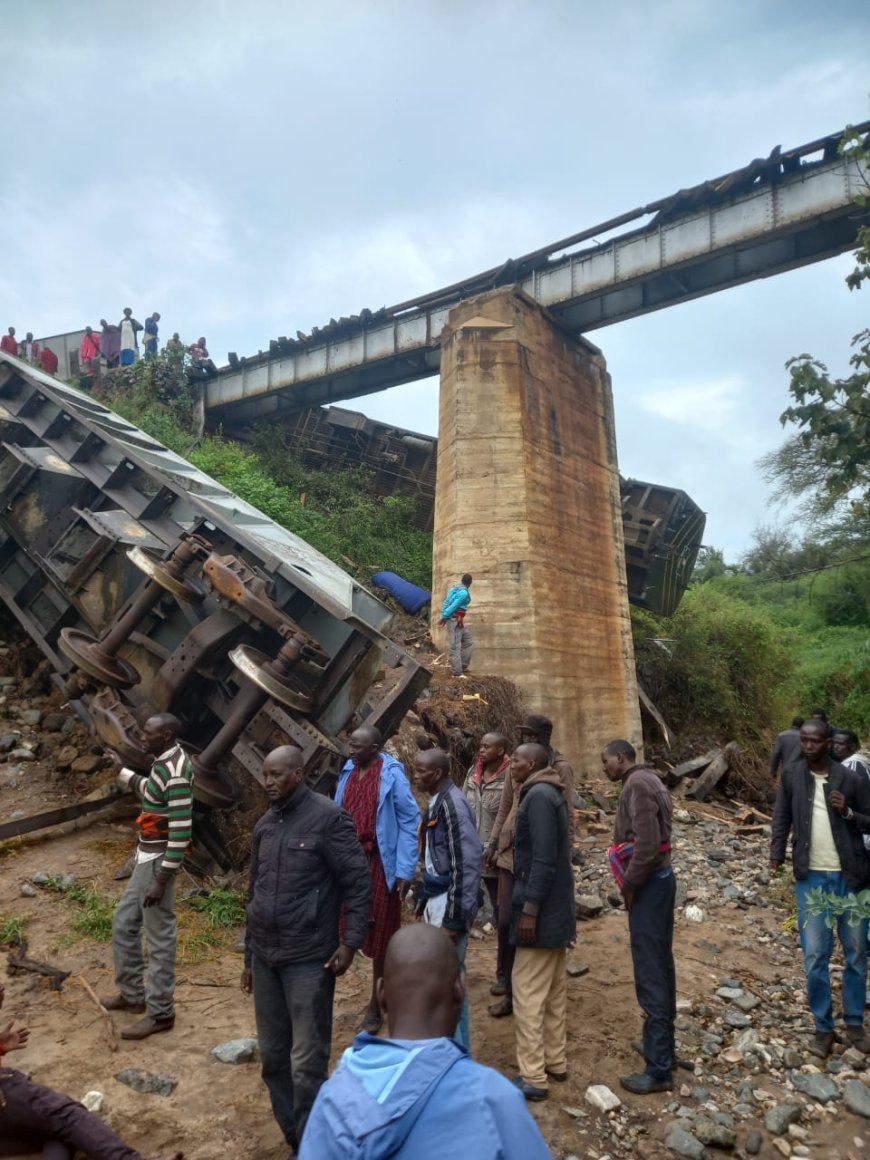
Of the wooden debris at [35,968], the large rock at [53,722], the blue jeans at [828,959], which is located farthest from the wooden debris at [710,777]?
the wooden debris at [35,968]

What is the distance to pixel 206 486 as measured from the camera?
675 cm

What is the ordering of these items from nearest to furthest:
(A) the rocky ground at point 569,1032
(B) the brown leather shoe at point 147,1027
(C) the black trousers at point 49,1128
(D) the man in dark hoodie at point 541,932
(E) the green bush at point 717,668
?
(C) the black trousers at point 49,1128
(A) the rocky ground at point 569,1032
(D) the man in dark hoodie at point 541,932
(B) the brown leather shoe at point 147,1027
(E) the green bush at point 717,668

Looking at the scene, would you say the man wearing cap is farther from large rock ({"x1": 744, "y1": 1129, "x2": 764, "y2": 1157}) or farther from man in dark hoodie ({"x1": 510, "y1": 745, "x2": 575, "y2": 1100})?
large rock ({"x1": 744, "y1": 1129, "x2": 764, "y2": 1157})

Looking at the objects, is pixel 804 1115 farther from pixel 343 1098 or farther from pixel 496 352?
pixel 496 352

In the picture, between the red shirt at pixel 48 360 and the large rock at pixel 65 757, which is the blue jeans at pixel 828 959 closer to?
the large rock at pixel 65 757

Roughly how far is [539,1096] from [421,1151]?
2.68m

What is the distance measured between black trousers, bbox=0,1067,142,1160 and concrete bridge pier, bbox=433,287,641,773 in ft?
28.5

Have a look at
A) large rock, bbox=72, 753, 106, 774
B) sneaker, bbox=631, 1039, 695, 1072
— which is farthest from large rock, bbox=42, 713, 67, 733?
sneaker, bbox=631, 1039, 695, 1072

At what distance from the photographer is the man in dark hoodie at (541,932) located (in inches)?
133

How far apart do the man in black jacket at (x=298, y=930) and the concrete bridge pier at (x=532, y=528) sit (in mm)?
8240

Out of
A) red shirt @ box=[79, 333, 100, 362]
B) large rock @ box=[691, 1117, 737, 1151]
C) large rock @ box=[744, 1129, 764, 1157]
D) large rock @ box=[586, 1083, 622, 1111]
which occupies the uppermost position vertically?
red shirt @ box=[79, 333, 100, 362]

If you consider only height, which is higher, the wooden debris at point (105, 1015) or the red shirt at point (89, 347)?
the red shirt at point (89, 347)

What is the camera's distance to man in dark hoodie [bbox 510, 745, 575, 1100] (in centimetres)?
339

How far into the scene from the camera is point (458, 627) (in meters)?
9.64
